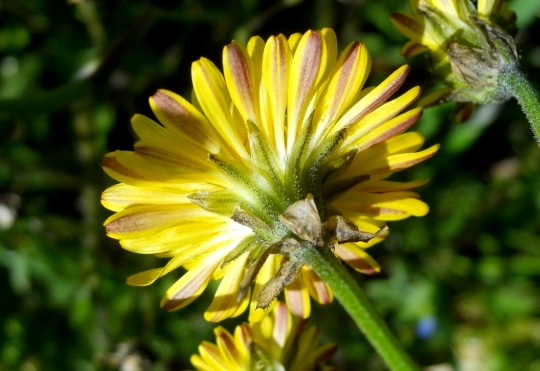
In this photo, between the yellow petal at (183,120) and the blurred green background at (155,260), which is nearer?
the yellow petal at (183,120)

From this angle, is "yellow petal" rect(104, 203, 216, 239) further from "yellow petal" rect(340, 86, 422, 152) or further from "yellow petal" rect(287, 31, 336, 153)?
"yellow petal" rect(340, 86, 422, 152)

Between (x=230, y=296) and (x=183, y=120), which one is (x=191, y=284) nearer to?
(x=230, y=296)

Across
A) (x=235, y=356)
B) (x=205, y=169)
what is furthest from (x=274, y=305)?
(x=205, y=169)

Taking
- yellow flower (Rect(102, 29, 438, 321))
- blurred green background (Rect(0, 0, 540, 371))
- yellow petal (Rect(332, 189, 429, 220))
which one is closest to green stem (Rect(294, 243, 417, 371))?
yellow flower (Rect(102, 29, 438, 321))

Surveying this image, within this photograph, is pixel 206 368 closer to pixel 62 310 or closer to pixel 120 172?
pixel 120 172

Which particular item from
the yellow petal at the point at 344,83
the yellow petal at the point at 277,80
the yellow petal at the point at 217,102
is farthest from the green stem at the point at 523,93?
the yellow petal at the point at 217,102

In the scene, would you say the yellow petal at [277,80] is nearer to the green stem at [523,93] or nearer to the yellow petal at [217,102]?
the yellow petal at [217,102]
